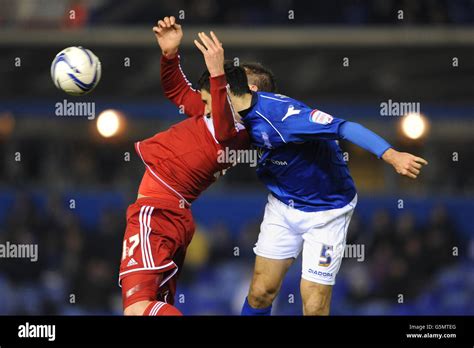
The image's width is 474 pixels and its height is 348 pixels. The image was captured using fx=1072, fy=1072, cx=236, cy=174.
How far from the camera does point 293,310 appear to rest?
12.9m

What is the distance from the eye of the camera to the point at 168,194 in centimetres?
719

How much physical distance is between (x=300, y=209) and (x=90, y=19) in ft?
28.1

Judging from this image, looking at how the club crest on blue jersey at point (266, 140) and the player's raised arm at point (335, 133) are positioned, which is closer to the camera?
the player's raised arm at point (335, 133)

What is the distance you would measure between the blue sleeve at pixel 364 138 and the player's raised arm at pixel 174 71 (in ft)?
4.01

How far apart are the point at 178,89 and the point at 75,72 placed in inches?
29.0

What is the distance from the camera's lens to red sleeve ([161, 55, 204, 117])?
7582 mm

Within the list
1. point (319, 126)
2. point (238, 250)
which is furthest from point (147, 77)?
point (319, 126)

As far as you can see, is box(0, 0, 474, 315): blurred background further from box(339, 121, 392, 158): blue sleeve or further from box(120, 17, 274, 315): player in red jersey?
box(339, 121, 392, 158): blue sleeve

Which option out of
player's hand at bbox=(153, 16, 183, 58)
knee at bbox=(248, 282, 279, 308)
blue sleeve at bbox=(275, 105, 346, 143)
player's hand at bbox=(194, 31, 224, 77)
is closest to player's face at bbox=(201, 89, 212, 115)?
player's hand at bbox=(194, 31, 224, 77)

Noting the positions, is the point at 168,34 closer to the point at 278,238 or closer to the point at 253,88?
the point at 253,88

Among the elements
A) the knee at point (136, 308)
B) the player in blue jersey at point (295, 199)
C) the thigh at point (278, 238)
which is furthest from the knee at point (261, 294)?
the knee at point (136, 308)

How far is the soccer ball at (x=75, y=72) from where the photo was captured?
7582 mm

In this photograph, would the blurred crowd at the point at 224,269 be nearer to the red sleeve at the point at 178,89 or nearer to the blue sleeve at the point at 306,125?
the red sleeve at the point at 178,89
